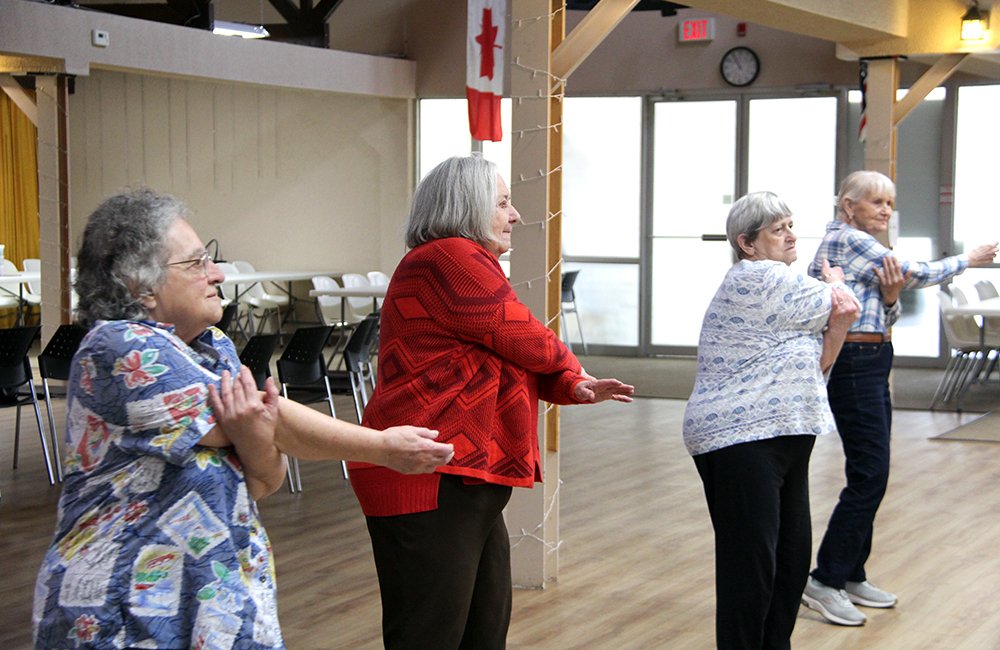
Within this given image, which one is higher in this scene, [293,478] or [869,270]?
A: [869,270]

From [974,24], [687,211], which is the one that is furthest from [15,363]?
[687,211]

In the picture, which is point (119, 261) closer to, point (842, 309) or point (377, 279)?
point (842, 309)

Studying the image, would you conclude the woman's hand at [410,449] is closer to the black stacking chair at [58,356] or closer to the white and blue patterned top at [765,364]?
the white and blue patterned top at [765,364]

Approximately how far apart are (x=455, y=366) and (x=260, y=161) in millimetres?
12592

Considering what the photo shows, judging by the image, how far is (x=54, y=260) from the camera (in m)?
10.8

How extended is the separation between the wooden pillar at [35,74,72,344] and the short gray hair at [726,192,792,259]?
8238 millimetres

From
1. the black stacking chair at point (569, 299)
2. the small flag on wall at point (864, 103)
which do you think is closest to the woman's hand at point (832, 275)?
the small flag on wall at point (864, 103)

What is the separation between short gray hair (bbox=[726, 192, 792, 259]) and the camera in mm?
3652

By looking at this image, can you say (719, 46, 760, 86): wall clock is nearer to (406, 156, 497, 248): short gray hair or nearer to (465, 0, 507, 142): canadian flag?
(465, 0, 507, 142): canadian flag

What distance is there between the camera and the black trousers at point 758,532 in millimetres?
3514

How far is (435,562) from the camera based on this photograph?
8.95 feet

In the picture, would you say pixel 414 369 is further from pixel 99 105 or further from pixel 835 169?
pixel 99 105

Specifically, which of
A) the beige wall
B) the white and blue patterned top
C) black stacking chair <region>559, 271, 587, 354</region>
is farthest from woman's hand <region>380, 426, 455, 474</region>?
the beige wall

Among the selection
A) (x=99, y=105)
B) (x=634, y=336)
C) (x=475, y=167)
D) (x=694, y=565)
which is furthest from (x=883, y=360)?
(x=99, y=105)
